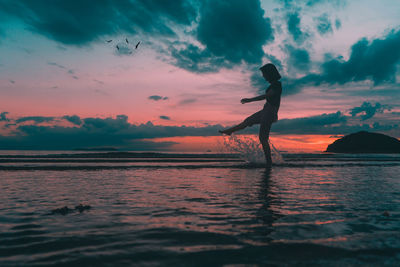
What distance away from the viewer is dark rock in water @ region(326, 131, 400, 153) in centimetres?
7138

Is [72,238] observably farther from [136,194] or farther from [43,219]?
[136,194]

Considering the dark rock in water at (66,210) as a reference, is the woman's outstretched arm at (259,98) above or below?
above

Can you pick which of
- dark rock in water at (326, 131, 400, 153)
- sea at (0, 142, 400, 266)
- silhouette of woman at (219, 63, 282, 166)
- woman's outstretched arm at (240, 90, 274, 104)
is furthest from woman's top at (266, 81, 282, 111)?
dark rock in water at (326, 131, 400, 153)

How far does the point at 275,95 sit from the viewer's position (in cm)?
1422

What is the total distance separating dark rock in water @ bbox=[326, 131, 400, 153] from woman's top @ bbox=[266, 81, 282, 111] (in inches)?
2618

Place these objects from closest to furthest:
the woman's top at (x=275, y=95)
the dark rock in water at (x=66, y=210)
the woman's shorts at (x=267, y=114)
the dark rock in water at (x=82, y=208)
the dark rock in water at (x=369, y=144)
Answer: the dark rock in water at (x=66, y=210)
the dark rock in water at (x=82, y=208)
the woman's top at (x=275, y=95)
the woman's shorts at (x=267, y=114)
the dark rock in water at (x=369, y=144)

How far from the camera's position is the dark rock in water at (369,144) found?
71.4 meters

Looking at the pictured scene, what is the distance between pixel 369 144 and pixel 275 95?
232 feet

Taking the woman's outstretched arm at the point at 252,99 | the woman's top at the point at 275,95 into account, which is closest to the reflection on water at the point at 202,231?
the woman's outstretched arm at the point at 252,99

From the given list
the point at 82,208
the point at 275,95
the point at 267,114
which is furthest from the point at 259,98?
the point at 82,208

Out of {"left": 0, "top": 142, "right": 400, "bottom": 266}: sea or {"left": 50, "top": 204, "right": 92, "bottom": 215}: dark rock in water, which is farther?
{"left": 50, "top": 204, "right": 92, "bottom": 215}: dark rock in water

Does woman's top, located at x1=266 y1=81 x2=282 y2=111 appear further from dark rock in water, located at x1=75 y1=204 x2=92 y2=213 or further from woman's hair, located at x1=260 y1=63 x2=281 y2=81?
dark rock in water, located at x1=75 y1=204 x2=92 y2=213

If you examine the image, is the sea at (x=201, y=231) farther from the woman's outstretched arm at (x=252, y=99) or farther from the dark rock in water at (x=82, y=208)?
the woman's outstretched arm at (x=252, y=99)

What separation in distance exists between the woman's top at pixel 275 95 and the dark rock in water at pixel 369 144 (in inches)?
2618
